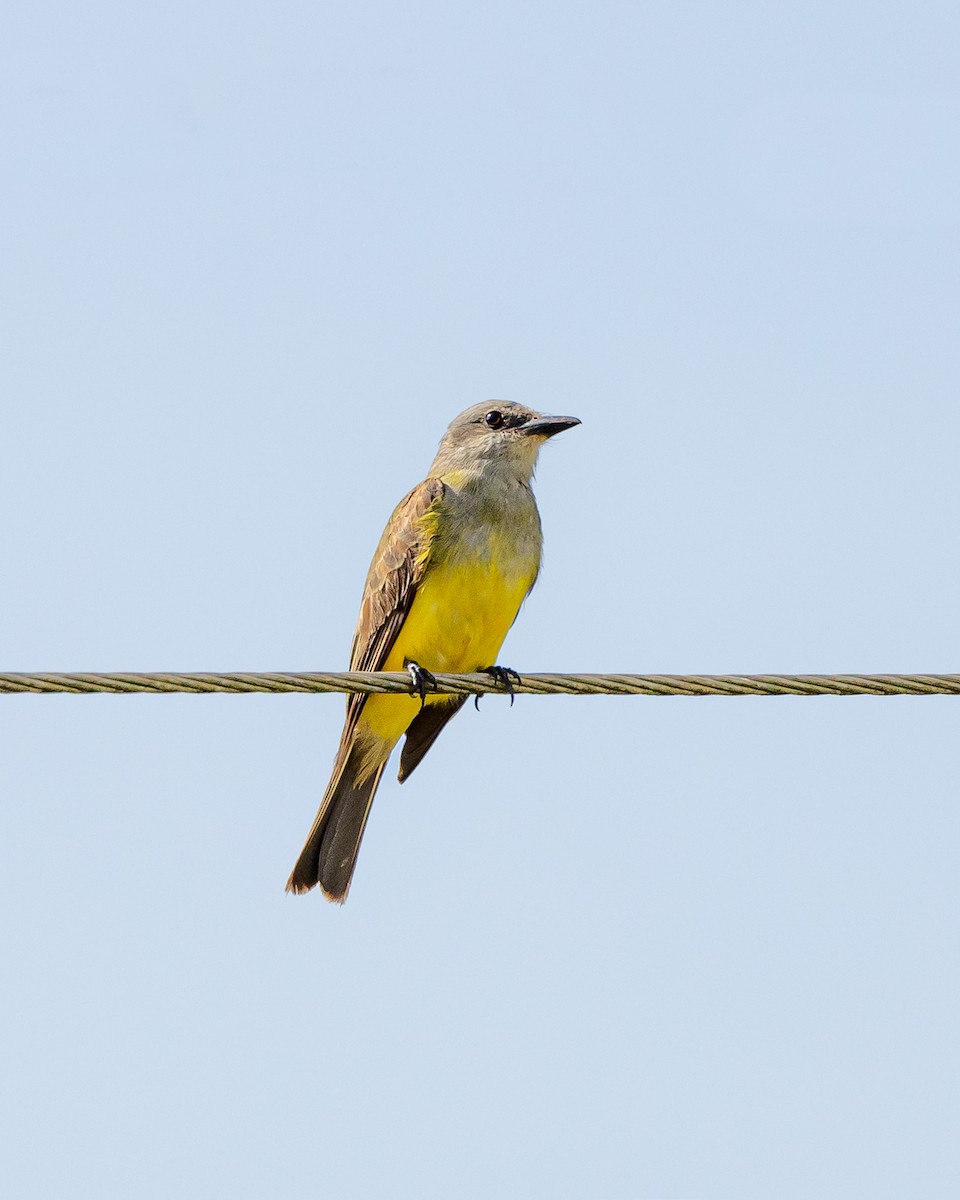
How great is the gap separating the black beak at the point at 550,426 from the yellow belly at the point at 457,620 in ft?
3.11

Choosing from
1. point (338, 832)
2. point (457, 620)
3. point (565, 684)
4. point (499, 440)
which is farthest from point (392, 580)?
point (565, 684)

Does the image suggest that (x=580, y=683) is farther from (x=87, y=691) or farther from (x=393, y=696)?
(x=393, y=696)

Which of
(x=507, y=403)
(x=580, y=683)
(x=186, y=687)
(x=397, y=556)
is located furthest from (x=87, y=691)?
(x=507, y=403)

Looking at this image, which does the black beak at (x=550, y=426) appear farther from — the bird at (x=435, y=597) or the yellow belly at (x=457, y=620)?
the yellow belly at (x=457, y=620)

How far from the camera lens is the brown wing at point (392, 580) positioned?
27.1 feet

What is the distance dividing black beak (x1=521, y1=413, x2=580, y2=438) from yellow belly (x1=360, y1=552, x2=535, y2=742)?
0.95 m

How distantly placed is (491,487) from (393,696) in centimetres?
109

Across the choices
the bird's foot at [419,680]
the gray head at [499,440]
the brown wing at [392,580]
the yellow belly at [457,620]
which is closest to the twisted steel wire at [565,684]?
the bird's foot at [419,680]

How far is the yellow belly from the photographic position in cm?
813

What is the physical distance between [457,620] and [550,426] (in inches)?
52.0

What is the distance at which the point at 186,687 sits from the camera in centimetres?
545

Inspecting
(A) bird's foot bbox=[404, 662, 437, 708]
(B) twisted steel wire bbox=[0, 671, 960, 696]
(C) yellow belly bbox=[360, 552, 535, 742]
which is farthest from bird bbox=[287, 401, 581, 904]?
(B) twisted steel wire bbox=[0, 671, 960, 696]

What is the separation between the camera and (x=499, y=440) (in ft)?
29.3

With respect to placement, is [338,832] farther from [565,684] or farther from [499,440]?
[565,684]
